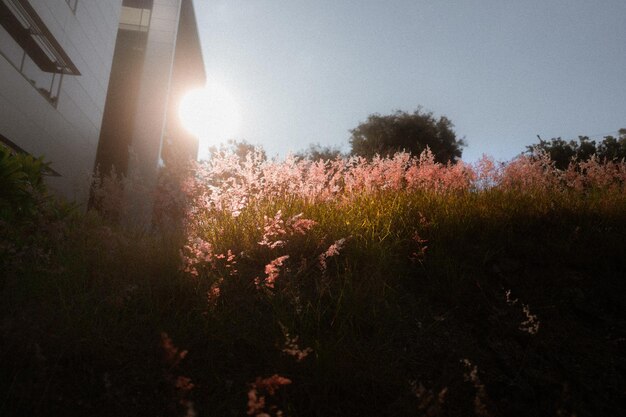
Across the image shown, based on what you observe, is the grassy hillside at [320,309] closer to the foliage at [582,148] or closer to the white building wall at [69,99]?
the white building wall at [69,99]

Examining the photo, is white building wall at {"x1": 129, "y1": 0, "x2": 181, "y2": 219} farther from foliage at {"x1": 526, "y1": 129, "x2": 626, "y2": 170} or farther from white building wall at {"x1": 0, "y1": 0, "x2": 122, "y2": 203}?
foliage at {"x1": 526, "y1": 129, "x2": 626, "y2": 170}

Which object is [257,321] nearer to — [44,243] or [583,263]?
[44,243]

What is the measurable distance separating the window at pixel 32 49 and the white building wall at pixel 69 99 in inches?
8.4

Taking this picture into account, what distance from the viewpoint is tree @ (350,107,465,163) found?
59.1ft

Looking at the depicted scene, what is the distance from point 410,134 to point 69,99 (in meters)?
14.2

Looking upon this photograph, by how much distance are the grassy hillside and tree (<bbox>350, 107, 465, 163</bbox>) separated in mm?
14182

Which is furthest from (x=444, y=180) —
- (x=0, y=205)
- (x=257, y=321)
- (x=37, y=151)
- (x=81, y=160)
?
(x=81, y=160)

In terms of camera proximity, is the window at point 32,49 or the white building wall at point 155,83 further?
the white building wall at point 155,83

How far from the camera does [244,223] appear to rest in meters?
3.62

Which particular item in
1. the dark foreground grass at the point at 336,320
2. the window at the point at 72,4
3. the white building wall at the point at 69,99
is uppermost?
the window at the point at 72,4

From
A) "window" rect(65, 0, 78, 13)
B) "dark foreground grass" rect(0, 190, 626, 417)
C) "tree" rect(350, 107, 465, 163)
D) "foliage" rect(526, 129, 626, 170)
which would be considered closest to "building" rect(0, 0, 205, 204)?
"window" rect(65, 0, 78, 13)

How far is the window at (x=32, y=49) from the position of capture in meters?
9.53

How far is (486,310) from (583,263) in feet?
3.96

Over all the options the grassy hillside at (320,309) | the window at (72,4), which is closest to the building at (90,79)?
the window at (72,4)
